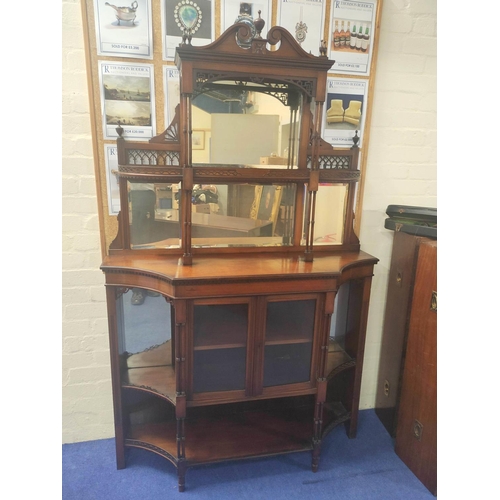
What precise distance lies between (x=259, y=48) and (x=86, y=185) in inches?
39.3

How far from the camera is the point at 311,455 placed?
6.54 ft

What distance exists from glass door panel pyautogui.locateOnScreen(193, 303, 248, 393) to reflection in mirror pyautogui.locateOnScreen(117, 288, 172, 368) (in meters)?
0.30

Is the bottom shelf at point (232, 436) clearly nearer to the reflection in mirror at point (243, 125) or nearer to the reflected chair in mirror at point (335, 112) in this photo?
the reflection in mirror at point (243, 125)

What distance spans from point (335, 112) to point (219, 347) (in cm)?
129

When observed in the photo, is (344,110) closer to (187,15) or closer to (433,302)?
(187,15)

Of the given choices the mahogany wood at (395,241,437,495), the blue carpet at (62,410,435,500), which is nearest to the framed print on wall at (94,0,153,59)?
the mahogany wood at (395,241,437,495)

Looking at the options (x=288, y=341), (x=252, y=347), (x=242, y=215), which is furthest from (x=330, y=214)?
(x=252, y=347)

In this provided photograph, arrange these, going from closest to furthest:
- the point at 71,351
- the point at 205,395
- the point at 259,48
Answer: the point at 259,48, the point at 205,395, the point at 71,351

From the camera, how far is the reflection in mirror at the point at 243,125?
1.75 meters

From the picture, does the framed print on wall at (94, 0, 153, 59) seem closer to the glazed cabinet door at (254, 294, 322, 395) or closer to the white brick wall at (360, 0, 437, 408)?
the white brick wall at (360, 0, 437, 408)

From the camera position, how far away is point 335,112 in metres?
1.93

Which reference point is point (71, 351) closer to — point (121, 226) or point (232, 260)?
point (121, 226)

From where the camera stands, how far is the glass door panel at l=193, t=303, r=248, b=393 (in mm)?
1669

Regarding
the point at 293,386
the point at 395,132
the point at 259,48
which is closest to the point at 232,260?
the point at 293,386
